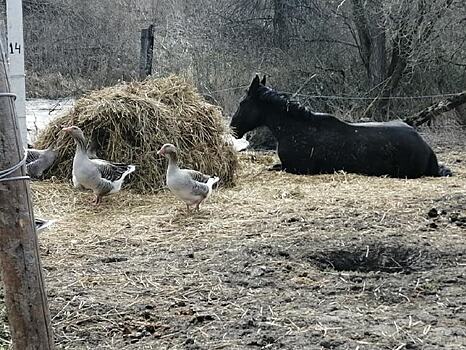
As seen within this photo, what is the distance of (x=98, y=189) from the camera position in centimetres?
730

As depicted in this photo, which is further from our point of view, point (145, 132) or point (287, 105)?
point (287, 105)

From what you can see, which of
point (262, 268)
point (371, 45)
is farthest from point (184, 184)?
point (371, 45)

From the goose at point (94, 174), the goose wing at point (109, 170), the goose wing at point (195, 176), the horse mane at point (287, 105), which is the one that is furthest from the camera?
the horse mane at point (287, 105)

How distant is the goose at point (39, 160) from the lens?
8.38 meters

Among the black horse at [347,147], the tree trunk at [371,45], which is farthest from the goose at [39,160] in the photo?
the tree trunk at [371,45]

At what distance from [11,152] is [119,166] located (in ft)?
16.1

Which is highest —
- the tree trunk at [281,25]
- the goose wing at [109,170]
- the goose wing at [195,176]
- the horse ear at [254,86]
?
the tree trunk at [281,25]

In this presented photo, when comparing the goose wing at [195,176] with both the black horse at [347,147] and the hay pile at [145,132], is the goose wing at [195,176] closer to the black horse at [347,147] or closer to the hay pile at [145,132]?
the hay pile at [145,132]

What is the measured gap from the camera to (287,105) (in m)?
10.2

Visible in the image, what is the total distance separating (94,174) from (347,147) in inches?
148

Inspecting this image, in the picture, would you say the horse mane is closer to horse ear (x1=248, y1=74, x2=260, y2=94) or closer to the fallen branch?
horse ear (x1=248, y1=74, x2=260, y2=94)

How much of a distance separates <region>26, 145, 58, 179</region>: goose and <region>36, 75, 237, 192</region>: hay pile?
0.26 metres

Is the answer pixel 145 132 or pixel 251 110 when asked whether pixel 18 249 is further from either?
pixel 251 110

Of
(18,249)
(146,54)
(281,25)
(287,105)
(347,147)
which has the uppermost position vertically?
(281,25)
